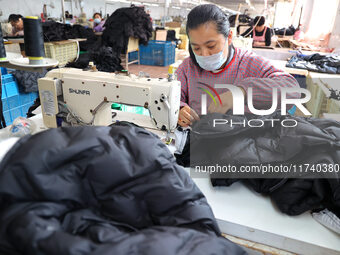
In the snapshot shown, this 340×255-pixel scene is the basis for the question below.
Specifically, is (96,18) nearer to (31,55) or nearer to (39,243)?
(31,55)

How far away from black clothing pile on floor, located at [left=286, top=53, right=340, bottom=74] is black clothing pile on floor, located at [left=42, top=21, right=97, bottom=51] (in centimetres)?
340

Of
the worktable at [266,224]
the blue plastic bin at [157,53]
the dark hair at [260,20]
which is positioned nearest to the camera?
the worktable at [266,224]

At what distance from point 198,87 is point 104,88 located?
24.6 inches

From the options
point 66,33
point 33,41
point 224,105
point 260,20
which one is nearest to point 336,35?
point 260,20

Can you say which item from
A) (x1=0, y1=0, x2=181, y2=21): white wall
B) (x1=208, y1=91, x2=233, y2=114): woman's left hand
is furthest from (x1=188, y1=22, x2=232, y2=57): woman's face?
(x1=0, y1=0, x2=181, y2=21): white wall

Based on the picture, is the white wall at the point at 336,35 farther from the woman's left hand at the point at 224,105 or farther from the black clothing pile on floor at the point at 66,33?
the black clothing pile on floor at the point at 66,33

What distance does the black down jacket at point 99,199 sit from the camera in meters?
0.45

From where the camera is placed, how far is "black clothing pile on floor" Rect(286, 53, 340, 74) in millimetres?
3013

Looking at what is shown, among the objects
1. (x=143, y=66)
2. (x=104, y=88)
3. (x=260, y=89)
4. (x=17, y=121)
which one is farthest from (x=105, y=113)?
(x=143, y=66)

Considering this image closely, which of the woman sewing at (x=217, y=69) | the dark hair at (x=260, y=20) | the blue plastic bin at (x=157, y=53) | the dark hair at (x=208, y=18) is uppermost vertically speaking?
the dark hair at (x=260, y=20)

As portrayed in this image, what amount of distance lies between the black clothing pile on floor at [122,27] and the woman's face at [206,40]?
3.81m

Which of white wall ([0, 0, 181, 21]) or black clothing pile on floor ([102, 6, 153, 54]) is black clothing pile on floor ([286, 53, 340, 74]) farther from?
white wall ([0, 0, 181, 21])

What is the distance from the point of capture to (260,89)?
1374mm

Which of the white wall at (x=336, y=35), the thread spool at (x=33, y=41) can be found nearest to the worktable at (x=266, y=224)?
the thread spool at (x=33, y=41)
